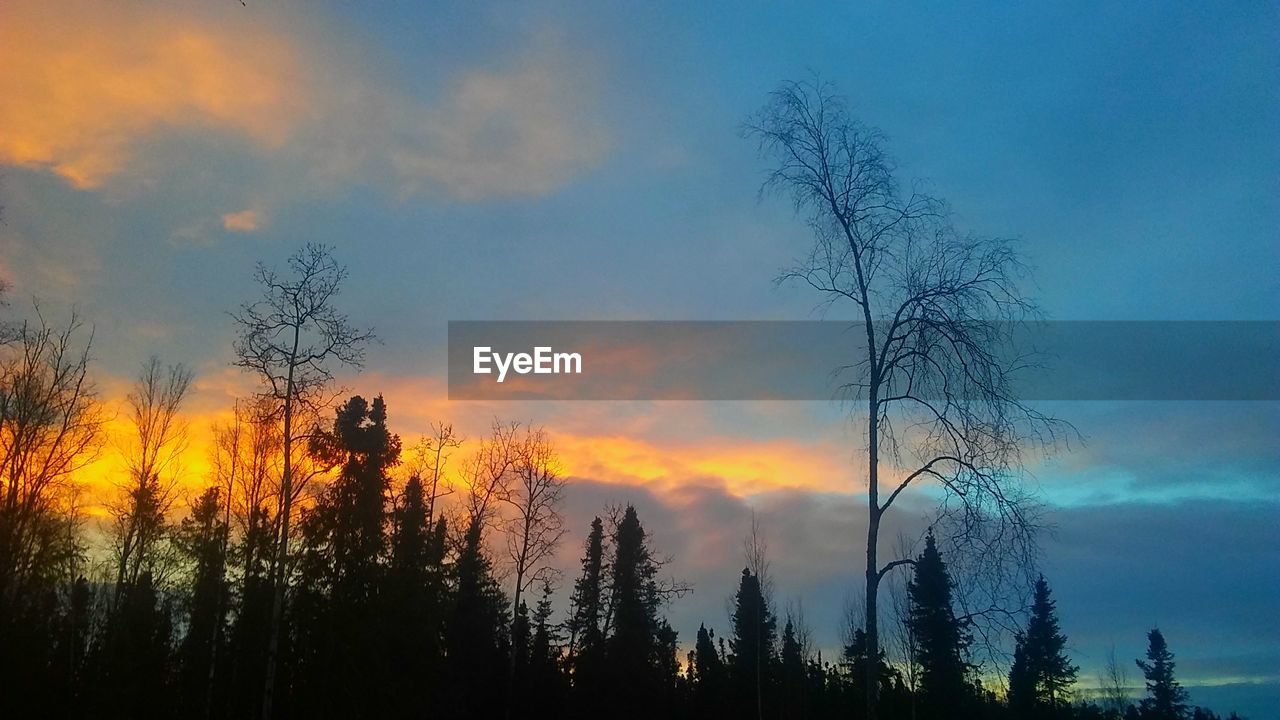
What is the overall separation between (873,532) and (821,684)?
50.2 meters

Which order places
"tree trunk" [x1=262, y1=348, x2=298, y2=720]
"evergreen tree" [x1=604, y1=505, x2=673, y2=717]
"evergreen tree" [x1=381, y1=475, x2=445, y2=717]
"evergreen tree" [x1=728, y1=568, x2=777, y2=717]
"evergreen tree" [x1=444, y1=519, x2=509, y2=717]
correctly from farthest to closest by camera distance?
1. "evergreen tree" [x1=728, y1=568, x2=777, y2=717]
2. "evergreen tree" [x1=604, y1=505, x2=673, y2=717]
3. "evergreen tree" [x1=444, y1=519, x2=509, y2=717]
4. "evergreen tree" [x1=381, y1=475, x2=445, y2=717]
5. "tree trunk" [x1=262, y1=348, x2=298, y2=720]

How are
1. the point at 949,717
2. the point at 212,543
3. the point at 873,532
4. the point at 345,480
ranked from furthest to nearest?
the point at 949,717 < the point at 212,543 < the point at 345,480 < the point at 873,532

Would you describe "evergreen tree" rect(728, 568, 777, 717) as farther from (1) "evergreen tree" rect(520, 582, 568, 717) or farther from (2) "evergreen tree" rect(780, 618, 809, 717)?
(1) "evergreen tree" rect(520, 582, 568, 717)

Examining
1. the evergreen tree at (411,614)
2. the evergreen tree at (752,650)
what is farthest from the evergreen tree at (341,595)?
the evergreen tree at (752,650)

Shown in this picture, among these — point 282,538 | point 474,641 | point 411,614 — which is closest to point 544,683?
point 474,641

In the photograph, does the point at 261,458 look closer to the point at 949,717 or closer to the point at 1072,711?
the point at 949,717

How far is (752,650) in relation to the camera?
58.8 meters

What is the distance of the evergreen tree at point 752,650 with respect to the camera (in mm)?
53250

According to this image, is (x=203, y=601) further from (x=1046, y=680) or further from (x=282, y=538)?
(x=1046, y=680)

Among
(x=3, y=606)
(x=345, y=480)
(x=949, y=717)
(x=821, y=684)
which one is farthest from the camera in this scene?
(x=821, y=684)

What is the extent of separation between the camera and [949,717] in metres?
49.2

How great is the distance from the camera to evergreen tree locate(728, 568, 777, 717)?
175 feet

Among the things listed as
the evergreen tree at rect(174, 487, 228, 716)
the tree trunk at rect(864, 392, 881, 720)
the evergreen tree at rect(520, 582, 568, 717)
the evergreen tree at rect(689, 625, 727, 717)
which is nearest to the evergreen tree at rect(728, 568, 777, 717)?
the evergreen tree at rect(689, 625, 727, 717)

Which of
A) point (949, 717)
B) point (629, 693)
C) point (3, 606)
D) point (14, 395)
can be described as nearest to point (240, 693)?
point (3, 606)
